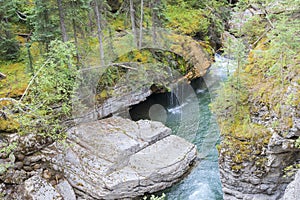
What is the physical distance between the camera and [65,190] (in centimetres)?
1183

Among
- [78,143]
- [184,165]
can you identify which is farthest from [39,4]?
[184,165]

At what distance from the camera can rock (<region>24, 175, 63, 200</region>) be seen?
11.3 m

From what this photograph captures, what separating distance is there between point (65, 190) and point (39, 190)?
1052 mm

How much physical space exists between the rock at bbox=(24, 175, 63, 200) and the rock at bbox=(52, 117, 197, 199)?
2.81 ft

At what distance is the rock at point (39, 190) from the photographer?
11311mm

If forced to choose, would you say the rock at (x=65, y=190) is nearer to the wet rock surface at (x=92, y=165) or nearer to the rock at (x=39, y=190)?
the wet rock surface at (x=92, y=165)

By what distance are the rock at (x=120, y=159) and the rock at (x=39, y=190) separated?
855mm

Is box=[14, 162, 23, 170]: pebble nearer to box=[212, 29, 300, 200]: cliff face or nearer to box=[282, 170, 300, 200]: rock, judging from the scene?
box=[212, 29, 300, 200]: cliff face

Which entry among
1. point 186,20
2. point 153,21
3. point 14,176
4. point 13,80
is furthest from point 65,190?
point 186,20

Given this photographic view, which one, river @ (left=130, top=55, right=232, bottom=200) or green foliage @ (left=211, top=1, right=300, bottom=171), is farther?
river @ (left=130, top=55, right=232, bottom=200)

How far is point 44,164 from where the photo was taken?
12523mm

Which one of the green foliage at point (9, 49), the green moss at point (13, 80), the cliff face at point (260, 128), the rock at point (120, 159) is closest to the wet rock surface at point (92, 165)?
the rock at point (120, 159)

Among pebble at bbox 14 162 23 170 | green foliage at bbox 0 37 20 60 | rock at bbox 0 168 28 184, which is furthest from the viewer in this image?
green foliage at bbox 0 37 20 60

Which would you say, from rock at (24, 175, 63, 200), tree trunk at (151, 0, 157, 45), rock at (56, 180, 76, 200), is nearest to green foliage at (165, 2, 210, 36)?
tree trunk at (151, 0, 157, 45)
